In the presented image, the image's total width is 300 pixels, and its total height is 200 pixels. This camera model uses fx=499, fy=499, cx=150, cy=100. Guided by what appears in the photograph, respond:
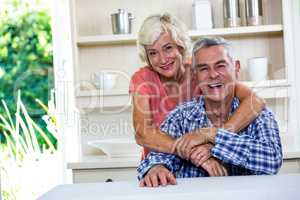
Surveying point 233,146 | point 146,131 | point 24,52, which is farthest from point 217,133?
point 24,52

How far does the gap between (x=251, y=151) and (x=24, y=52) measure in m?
2.99

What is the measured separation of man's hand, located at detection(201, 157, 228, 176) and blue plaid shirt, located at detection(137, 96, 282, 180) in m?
0.02

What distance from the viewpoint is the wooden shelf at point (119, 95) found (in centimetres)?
262

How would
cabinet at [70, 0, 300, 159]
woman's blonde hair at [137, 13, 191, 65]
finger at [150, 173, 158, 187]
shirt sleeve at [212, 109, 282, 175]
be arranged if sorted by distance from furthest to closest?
cabinet at [70, 0, 300, 159]
woman's blonde hair at [137, 13, 191, 65]
shirt sleeve at [212, 109, 282, 175]
finger at [150, 173, 158, 187]

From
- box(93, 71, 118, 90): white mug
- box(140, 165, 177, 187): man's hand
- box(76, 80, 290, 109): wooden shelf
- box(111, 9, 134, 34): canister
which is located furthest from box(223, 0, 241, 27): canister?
box(140, 165, 177, 187): man's hand

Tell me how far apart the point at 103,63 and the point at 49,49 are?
120cm

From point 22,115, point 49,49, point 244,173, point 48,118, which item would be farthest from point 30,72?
point 244,173

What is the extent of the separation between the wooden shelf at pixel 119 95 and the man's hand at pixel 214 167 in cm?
139

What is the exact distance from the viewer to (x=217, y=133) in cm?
123

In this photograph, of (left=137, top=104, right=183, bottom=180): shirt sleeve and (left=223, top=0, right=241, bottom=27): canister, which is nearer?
(left=137, top=104, right=183, bottom=180): shirt sleeve

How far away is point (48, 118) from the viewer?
294cm

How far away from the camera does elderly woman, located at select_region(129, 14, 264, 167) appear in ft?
5.61

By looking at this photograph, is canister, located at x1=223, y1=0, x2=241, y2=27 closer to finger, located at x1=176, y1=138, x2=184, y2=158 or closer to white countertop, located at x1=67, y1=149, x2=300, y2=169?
white countertop, located at x1=67, y1=149, x2=300, y2=169

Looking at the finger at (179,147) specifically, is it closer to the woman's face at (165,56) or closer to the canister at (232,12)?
the woman's face at (165,56)
